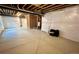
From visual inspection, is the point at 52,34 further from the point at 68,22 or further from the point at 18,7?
the point at 18,7

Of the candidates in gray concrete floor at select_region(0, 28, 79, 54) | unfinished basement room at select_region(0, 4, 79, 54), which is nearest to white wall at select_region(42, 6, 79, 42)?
unfinished basement room at select_region(0, 4, 79, 54)

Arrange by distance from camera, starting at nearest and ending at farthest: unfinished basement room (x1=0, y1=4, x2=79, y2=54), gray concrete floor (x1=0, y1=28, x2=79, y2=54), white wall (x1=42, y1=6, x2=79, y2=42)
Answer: gray concrete floor (x1=0, y1=28, x2=79, y2=54)
unfinished basement room (x1=0, y1=4, x2=79, y2=54)
white wall (x1=42, y1=6, x2=79, y2=42)

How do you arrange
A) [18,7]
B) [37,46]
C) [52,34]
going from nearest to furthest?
[37,46] → [18,7] → [52,34]

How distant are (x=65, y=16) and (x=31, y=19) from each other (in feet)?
13.4

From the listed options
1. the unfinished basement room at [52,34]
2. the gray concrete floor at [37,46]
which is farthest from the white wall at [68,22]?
the gray concrete floor at [37,46]

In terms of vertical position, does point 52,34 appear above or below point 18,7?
below

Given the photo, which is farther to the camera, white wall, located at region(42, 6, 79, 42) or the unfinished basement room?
A: white wall, located at region(42, 6, 79, 42)

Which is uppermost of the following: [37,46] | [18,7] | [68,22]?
[18,7]

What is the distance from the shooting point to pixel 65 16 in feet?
10.2

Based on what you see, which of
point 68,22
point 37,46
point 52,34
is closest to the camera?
point 37,46

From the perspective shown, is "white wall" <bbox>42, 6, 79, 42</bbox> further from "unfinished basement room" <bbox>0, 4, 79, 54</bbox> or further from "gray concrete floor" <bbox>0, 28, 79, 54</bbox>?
"gray concrete floor" <bbox>0, 28, 79, 54</bbox>

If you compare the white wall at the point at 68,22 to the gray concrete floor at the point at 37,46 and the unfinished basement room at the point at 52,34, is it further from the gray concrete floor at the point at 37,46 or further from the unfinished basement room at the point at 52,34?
the gray concrete floor at the point at 37,46

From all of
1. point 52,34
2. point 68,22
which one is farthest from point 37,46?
point 68,22
